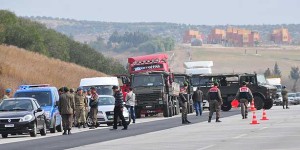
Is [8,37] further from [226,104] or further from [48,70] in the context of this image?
[226,104]

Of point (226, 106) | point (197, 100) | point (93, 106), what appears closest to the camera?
point (93, 106)

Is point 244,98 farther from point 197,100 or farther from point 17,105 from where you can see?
point 17,105

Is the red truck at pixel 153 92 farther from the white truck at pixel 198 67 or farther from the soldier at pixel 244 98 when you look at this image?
the white truck at pixel 198 67

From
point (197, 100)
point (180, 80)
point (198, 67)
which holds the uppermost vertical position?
point (198, 67)

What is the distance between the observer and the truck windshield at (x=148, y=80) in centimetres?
5666

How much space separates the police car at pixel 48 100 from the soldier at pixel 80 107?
2755 mm

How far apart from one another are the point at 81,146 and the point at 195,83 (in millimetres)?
40019

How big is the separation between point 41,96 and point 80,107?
388 cm

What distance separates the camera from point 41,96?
132 ft

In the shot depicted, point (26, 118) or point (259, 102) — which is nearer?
point (26, 118)

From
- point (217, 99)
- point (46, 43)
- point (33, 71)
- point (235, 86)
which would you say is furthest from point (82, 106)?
point (46, 43)

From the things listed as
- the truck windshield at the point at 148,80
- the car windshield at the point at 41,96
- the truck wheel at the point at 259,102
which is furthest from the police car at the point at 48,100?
the truck wheel at the point at 259,102

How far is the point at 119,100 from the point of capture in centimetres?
4012

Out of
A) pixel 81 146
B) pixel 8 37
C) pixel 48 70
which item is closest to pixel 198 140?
pixel 81 146
